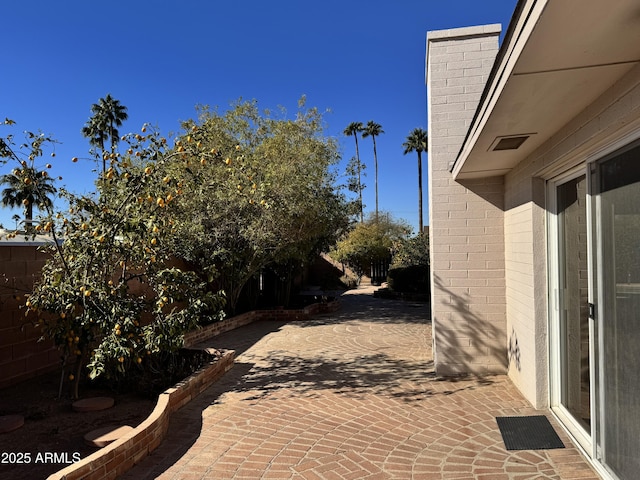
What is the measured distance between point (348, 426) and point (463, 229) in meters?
2.98

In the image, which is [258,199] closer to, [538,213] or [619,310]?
[538,213]

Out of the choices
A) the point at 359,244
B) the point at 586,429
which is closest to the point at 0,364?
the point at 586,429

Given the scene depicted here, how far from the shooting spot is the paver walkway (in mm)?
3111

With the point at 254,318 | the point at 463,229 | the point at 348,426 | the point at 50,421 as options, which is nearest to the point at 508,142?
the point at 463,229

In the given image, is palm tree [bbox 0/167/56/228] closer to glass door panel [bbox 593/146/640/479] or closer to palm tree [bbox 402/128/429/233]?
glass door panel [bbox 593/146/640/479]

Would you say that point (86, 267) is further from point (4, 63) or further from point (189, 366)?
point (4, 63)

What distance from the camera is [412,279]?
16.2m

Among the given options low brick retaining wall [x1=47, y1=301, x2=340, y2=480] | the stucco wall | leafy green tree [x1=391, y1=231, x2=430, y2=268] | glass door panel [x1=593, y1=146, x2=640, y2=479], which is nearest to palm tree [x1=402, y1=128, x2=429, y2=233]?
leafy green tree [x1=391, y1=231, x2=430, y2=268]

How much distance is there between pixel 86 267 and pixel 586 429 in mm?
4834

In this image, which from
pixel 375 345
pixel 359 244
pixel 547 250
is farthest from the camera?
pixel 359 244

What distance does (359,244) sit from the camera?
22.1 m

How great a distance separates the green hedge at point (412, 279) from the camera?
16.0 m

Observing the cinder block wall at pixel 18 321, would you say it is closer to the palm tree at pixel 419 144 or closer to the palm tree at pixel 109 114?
the palm tree at pixel 109 114

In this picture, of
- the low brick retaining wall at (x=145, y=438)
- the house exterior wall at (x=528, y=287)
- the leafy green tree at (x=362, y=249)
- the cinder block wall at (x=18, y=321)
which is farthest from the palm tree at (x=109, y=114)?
the house exterior wall at (x=528, y=287)
